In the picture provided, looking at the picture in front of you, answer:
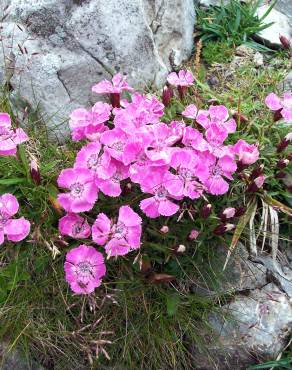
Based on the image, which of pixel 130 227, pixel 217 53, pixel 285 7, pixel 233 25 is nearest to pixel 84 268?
pixel 130 227

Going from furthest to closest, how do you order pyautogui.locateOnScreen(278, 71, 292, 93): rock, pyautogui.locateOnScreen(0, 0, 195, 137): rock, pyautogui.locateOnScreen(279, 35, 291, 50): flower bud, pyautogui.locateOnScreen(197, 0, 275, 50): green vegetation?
pyautogui.locateOnScreen(197, 0, 275, 50): green vegetation, pyautogui.locateOnScreen(279, 35, 291, 50): flower bud, pyautogui.locateOnScreen(278, 71, 292, 93): rock, pyautogui.locateOnScreen(0, 0, 195, 137): rock

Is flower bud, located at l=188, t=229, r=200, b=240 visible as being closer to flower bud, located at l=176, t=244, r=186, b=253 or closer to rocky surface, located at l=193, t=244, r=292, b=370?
flower bud, located at l=176, t=244, r=186, b=253

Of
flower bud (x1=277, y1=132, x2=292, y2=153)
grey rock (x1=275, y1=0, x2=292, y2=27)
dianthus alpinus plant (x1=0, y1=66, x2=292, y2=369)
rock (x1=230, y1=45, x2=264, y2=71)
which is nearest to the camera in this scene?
dianthus alpinus plant (x1=0, y1=66, x2=292, y2=369)

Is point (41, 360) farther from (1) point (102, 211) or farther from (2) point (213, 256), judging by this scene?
(2) point (213, 256)

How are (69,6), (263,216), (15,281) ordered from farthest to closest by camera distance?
(69,6)
(263,216)
(15,281)

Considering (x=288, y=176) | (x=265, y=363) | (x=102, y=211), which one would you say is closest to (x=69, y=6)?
(x=102, y=211)

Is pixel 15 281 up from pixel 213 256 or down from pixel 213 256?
down

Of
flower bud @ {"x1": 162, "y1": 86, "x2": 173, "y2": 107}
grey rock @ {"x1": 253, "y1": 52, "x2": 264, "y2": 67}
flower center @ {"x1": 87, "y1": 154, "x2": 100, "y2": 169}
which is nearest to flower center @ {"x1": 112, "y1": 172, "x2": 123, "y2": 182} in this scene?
flower center @ {"x1": 87, "y1": 154, "x2": 100, "y2": 169}
